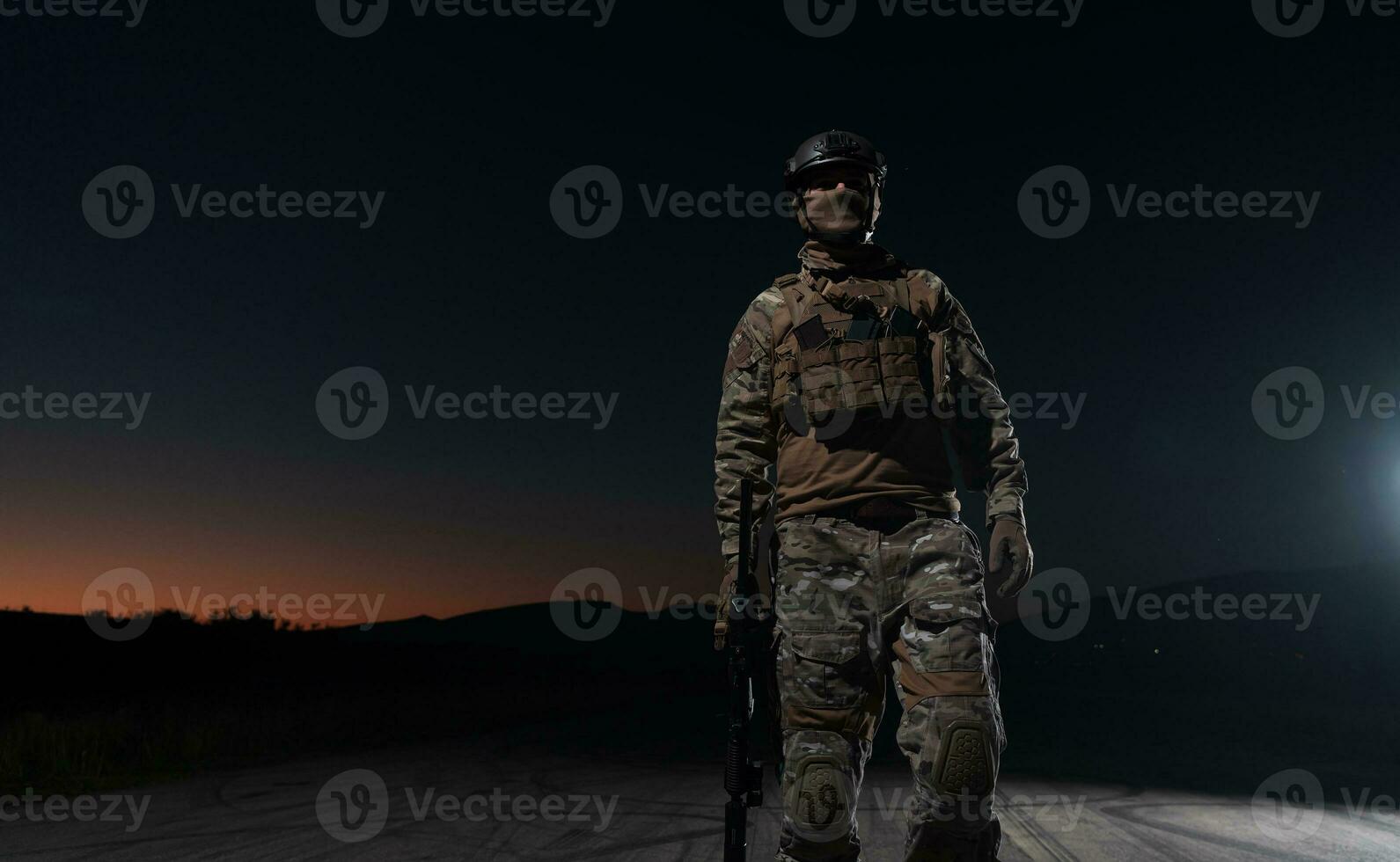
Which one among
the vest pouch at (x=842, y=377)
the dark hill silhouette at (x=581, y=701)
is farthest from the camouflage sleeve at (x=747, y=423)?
the dark hill silhouette at (x=581, y=701)

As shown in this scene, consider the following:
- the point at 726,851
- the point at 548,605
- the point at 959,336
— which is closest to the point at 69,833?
the point at 726,851

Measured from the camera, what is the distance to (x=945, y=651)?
11.3 ft

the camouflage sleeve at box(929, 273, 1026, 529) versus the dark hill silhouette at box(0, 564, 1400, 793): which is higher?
the camouflage sleeve at box(929, 273, 1026, 529)

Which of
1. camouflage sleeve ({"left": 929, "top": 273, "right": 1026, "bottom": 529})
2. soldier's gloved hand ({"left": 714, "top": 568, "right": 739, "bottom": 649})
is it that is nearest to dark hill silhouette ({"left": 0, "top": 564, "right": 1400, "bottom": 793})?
camouflage sleeve ({"left": 929, "top": 273, "right": 1026, "bottom": 529})

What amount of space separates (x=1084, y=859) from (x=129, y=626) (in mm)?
51717

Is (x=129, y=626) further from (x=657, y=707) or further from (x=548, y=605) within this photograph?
(x=548, y=605)

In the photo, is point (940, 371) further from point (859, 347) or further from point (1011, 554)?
point (1011, 554)

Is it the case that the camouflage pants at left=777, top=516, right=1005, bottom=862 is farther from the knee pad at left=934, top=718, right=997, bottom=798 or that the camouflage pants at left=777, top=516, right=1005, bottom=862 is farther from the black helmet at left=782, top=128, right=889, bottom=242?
the black helmet at left=782, top=128, right=889, bottom=242

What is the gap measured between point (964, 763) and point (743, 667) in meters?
0.88

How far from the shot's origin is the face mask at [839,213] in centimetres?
421

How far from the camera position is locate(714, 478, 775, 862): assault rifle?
147 inches

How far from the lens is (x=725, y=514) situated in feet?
13.7

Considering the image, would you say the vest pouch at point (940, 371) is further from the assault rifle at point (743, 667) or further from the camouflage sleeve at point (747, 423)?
the assault rifle at point (743, 667)

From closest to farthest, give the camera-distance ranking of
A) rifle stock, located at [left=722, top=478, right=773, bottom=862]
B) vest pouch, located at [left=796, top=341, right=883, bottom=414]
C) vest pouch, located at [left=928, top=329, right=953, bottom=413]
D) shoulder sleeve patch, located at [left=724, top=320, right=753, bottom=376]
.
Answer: rifle stock, located at [left=722, top=478, right=773, bottom=862] → vest pouch, located at [left=796, top=341, right=883, bottom=414] → vest pouch, located at [left=928, top=329, right=953, bottom=413] → shoulder sleeve patch, located at [left=724, top=320, right=753, bottom=376]
